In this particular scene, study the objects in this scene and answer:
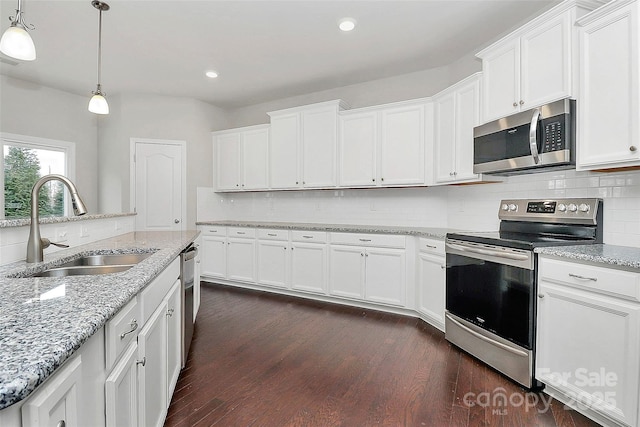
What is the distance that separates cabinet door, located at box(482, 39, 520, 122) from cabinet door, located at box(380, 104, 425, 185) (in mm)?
820

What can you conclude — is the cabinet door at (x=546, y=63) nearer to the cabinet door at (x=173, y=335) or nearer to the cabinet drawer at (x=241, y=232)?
the cabinet door at (x=173, y=335)

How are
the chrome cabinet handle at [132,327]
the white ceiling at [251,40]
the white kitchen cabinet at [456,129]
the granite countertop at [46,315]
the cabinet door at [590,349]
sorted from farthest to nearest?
the white kitchen cabinet at [456,129] < the white ceiling at [251,40] < the cabinet door at [590,349] < the chrome cabinet handle at [132,327] < the granite countertop at [46,315]

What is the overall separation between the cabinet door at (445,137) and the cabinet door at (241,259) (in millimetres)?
2479

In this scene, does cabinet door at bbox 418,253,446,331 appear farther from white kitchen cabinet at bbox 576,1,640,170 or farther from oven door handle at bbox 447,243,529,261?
white kitchen cabinet at bbox 576,1,640,170

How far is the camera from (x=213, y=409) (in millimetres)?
1854

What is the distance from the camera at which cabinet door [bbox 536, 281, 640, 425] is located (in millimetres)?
1579

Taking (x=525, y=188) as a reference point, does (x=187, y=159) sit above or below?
above

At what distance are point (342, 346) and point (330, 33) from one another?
2.76 metres

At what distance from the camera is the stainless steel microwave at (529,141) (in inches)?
83.2

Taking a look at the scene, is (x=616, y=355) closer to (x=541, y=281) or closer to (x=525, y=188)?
(x=541, y=281)

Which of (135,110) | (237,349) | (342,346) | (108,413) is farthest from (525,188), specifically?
(135,110)

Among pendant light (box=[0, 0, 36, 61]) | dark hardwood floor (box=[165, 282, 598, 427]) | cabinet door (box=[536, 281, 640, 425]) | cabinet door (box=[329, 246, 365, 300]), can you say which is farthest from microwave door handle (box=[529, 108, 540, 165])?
pendant light (box=[0, 0, 36, 61])

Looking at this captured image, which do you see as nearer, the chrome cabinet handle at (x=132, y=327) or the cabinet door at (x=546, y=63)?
the chrome cabinet handle at (x=132, y=327)

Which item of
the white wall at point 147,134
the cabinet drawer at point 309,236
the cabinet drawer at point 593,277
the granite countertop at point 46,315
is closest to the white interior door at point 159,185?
the white wall at point 147,134
